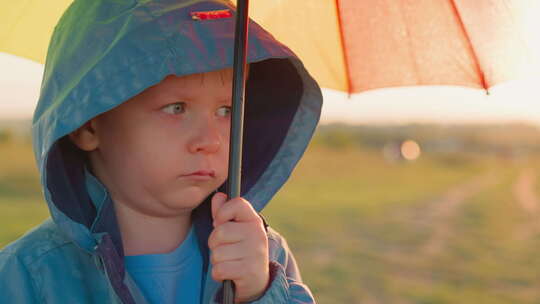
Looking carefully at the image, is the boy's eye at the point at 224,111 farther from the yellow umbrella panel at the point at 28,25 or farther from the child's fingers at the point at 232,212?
the yellow umbrella panel at the point at 28,25

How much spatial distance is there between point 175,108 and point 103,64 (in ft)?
0.56

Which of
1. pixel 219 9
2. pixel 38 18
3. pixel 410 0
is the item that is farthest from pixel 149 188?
pixel 410 0

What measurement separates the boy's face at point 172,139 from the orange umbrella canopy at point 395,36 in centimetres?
41

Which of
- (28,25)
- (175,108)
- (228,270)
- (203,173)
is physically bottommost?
(228,270)

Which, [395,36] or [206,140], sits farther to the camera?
[395,36]

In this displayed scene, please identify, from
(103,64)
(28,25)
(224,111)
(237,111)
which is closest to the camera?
(237,111)

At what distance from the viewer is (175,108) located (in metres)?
1.57

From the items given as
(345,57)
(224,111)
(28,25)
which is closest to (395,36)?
(345,57)

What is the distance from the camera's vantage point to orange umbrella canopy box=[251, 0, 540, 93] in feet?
6.23

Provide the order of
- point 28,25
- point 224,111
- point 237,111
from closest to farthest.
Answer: point 237,111
point 224,111
point 28,25

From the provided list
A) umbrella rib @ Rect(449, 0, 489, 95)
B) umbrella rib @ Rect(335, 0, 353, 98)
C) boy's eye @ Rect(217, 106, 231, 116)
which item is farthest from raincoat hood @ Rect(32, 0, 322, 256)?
umbrella rib @ Rect(449, 0, 489, 95)

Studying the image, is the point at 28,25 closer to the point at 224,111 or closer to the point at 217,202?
the point at 224,111

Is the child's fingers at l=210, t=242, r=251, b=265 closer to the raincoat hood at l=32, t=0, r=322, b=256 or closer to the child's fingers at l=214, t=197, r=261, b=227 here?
the child's fingers at l=214, t=197, r=261, b=227

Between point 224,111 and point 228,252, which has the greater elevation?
point 224,111
